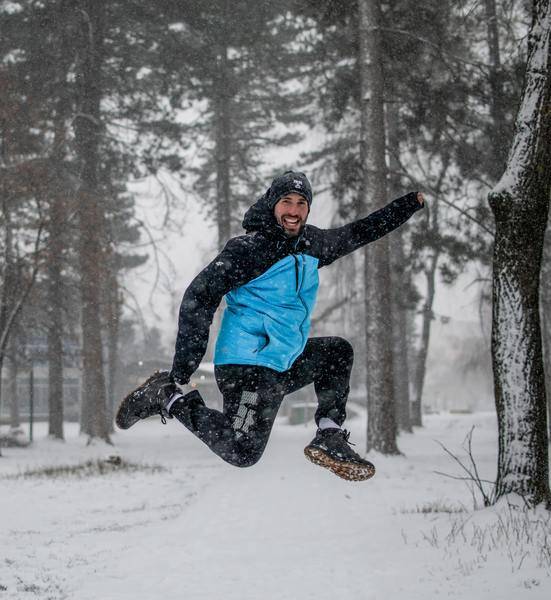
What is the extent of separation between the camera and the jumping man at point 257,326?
3.94m

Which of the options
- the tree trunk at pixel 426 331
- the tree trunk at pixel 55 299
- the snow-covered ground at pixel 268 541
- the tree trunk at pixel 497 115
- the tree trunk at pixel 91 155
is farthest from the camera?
the tree trunk at pixel 426 331

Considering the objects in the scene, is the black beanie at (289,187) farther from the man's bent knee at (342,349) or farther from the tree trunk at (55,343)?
the tree trunk at (55,343)

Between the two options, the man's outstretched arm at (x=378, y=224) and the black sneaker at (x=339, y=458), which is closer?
the black sneaker at (x=339, y=458)

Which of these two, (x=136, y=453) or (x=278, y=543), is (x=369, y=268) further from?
(x=136, y=453)

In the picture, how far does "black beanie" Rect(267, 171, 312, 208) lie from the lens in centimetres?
399

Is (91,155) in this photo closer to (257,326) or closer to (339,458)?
(257,326)

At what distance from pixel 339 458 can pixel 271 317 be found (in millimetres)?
926

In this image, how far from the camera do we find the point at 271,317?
3973 mm

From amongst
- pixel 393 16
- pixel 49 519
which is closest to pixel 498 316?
pixel 49 519

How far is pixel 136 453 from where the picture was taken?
788 inches

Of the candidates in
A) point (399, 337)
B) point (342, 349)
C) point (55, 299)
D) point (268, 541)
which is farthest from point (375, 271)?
point (399, 337)

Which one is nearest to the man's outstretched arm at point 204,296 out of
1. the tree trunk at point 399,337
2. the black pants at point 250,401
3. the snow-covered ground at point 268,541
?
the black pants at point 250,401

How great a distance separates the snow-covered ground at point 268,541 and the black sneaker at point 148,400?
2.00 meters

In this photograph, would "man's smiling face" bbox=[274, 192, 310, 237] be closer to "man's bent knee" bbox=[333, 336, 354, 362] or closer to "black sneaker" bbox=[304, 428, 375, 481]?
"man's bent knee" bbox=[333, 336, 354, 362]
